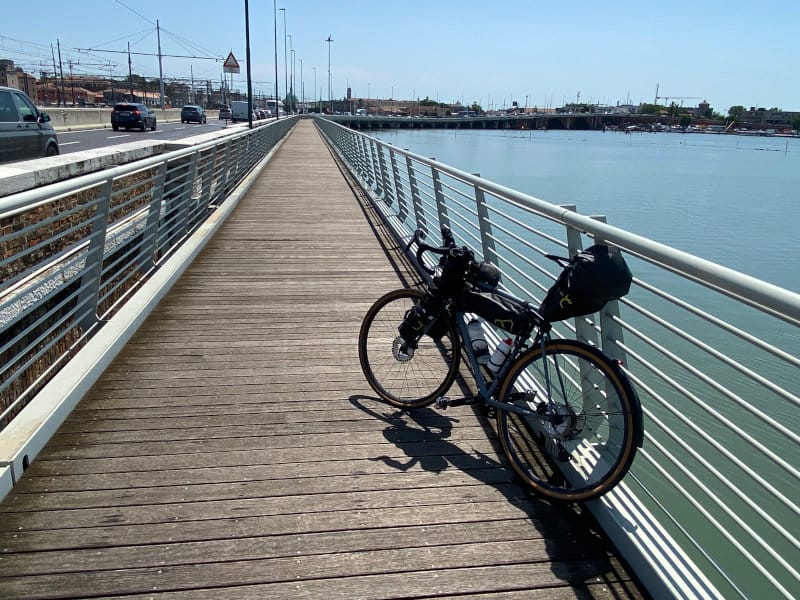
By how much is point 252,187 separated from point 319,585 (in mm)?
12467

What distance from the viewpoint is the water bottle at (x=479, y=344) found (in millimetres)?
3512

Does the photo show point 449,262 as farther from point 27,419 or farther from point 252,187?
point 252,187

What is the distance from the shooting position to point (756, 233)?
23438 millimetres

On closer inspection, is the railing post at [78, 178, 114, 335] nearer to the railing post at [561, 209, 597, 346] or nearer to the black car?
the railing post at [561, 209, 597, 346]

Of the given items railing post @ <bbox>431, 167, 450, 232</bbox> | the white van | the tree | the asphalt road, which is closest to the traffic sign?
the asphalt road

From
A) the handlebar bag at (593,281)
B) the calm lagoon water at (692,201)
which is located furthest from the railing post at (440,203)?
the calm lagoon water at (692,201)

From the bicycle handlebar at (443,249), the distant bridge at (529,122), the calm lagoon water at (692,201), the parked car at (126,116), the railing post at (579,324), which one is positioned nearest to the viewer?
the railing post at (579,324)

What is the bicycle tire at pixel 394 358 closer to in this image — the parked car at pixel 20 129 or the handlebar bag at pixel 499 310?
the handlebar bag at pixel 499 310

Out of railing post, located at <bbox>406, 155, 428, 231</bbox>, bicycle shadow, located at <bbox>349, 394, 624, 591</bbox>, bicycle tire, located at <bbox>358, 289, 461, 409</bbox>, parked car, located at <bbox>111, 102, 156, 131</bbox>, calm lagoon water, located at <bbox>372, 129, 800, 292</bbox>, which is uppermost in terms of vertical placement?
parked car, located at <bbox>111, 102, 156, 131</bbox>

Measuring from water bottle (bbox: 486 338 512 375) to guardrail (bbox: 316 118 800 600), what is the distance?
0.32m

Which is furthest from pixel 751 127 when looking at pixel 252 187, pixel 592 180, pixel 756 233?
pixel 252 187

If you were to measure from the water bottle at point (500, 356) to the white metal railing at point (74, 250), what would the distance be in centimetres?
219

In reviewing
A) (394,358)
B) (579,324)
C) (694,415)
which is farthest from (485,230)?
(694,415)

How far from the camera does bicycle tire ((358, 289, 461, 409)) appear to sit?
12.0ft
